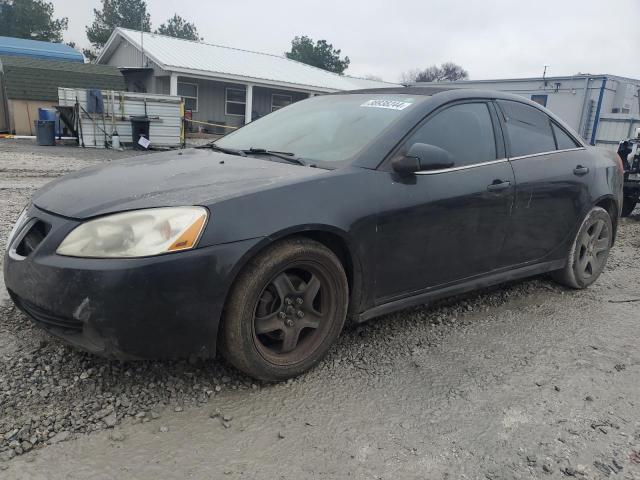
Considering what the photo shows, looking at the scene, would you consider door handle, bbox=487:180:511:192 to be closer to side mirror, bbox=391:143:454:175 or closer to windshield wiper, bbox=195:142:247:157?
side mirror, bbox=391:143:454:175

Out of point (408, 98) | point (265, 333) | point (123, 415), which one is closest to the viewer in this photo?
point (123, 415)

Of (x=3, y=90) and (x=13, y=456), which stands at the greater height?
(x=3, y=90)

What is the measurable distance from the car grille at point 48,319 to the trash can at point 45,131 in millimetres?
15579

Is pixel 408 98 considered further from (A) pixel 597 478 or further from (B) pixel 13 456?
(B) pixel 13 456

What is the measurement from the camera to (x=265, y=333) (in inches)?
107

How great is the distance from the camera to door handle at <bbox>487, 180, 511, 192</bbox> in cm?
350

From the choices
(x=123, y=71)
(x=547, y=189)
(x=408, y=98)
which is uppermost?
(x=123, y=71)

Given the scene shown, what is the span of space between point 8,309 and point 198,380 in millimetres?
1529

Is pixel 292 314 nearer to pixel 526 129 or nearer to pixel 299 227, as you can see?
pixel 299 227

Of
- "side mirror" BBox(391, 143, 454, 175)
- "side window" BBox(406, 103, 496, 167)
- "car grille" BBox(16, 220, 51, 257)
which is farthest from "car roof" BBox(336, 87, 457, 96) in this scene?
"car grille" BBox(16, 220, 51, 257)

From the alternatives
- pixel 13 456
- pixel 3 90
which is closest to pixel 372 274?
pixel 13 456

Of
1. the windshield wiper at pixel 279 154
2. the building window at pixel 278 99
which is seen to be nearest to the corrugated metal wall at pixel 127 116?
the building window at pixel 278 99

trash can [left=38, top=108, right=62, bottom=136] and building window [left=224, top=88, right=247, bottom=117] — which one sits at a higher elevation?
building window [left=224, top=88, right=247, bottom=117]

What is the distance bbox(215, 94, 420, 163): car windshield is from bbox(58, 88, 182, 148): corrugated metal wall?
13935mm
